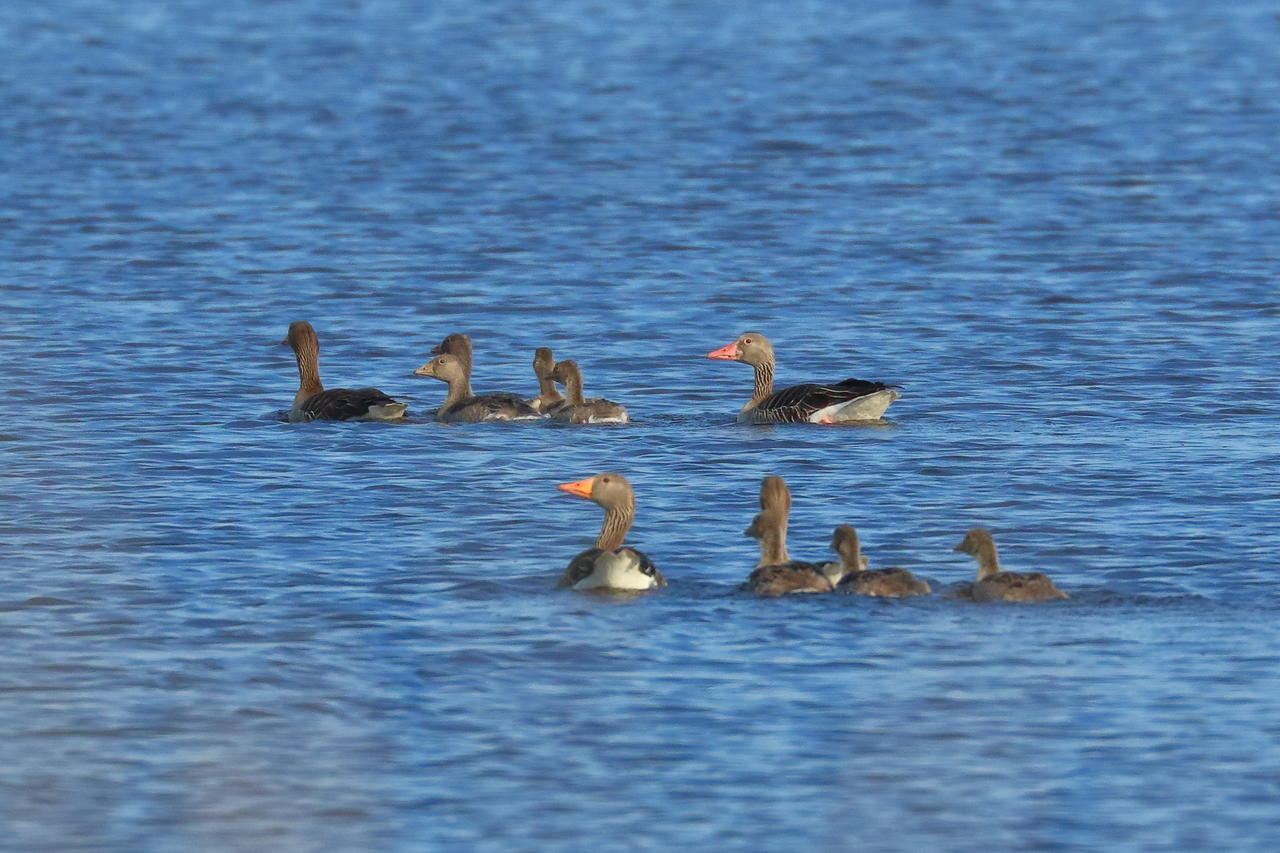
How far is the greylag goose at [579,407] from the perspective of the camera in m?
21.1

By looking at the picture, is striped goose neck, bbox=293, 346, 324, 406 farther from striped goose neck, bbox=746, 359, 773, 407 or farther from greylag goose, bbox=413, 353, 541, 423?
striped goose neck, bbox=746, 359, 773, 407

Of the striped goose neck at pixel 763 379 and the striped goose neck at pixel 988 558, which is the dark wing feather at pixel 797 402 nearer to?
the striped goose neck at pixel 763 379

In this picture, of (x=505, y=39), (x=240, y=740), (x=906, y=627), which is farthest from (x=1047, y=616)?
Result: (x=505, y=39)

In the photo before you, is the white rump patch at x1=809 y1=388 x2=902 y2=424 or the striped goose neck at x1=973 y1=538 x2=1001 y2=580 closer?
the striped goose neck at x1=973 y1=538 x2=1001 y2=580

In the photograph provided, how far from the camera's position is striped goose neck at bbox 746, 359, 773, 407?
22.0 m

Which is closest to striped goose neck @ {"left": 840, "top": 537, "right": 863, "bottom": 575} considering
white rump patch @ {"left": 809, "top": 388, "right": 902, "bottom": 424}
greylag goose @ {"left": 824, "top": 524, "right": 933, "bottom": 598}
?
greylag goose @ {"left": 824, "top": 524, "right": 933, "bottom": 598}

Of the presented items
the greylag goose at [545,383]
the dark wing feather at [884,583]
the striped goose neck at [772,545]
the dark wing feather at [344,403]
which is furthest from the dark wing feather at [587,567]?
the greylag goose at [545,383]

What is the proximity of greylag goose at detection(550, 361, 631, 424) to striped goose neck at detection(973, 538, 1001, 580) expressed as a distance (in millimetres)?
6522

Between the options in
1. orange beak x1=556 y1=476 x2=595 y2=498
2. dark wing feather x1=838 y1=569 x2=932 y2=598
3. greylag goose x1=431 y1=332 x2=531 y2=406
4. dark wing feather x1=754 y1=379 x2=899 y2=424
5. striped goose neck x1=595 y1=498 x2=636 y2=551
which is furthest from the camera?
greylag goose x1=431 y1=332 x2=531 y2=406

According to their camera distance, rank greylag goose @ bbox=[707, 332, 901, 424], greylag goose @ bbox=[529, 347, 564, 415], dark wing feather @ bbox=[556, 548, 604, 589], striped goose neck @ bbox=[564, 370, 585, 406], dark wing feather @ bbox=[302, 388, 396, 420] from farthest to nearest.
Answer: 1. greylag goose @ bbox=[529, 347, 564, 415]
2. striped goose neck @ bbox=[564, 370, 585, 406]
3. dark wing feather @ bbox=[302, 388, 396, 420]
4. greylag goose @ bbox=[707, 332, 901, 424]
5. dark wing feather @ bbox=[556, 548, 604, 589]

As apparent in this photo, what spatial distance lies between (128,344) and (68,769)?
13766 millimetres

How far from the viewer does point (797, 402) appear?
2122 centimetres

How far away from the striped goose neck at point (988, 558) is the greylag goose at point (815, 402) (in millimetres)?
5737

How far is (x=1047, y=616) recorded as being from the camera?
1453 cm
